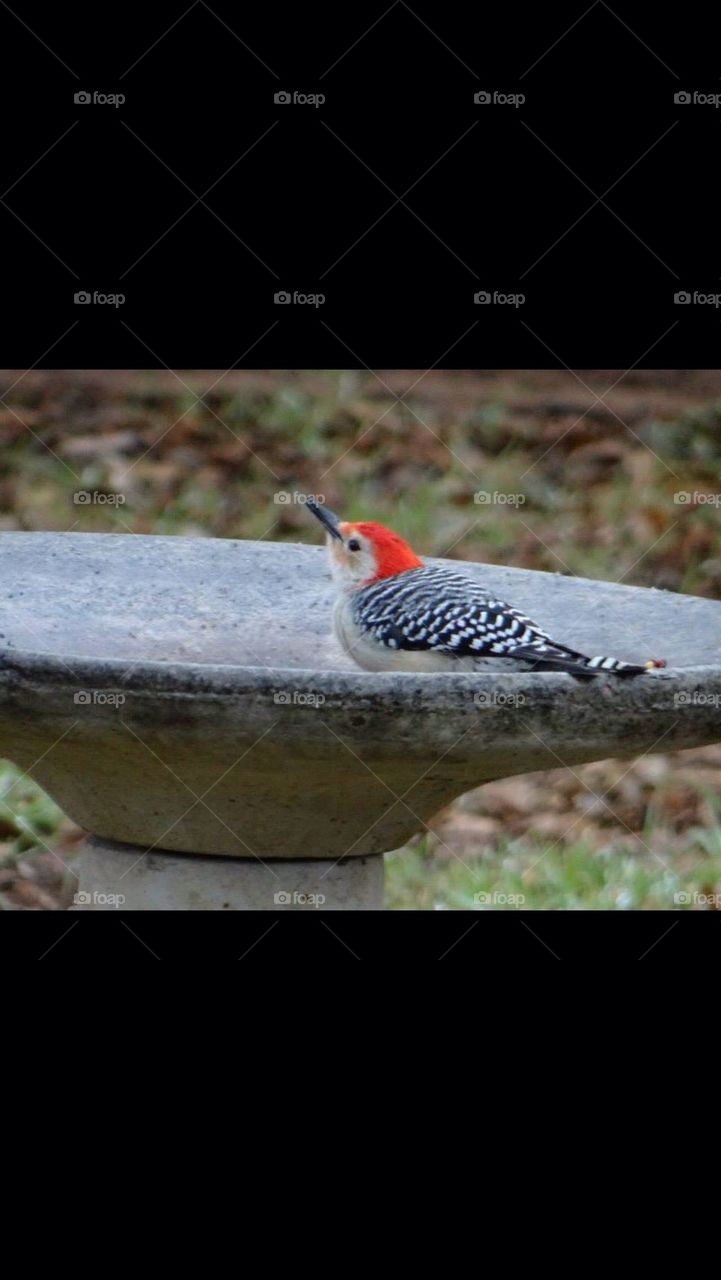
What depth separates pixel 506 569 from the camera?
10.7 feet

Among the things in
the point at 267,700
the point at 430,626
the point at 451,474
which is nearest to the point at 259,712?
the point at 267,700

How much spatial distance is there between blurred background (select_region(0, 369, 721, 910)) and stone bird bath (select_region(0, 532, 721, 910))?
65.8 inches

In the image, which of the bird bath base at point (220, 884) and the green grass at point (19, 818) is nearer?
the bird bath base at point (220, 884)

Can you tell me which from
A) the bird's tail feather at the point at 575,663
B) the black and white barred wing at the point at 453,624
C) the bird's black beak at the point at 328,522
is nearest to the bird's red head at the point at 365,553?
the bird's black beak at the point at 328,522

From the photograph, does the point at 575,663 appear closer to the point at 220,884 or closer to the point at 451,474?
the point at 220,884

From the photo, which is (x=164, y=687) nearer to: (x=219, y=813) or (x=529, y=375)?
(x=219, y=813)

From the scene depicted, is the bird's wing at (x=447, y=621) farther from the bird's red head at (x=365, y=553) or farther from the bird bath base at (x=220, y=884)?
the bird bath base at (x=220, y=884)

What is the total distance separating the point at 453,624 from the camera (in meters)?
2.55

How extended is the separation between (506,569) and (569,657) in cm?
78

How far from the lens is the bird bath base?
9.08 ft

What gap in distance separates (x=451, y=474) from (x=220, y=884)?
3407 millimetres

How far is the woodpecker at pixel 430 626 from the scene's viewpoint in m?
2.49

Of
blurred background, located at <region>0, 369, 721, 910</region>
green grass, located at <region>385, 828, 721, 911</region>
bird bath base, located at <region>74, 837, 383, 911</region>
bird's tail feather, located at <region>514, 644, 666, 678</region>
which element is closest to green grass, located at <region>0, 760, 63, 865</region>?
blurred background, located at <region>0, 369, 721, 910</region>

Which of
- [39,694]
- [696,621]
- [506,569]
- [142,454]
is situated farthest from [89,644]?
[142,454]
